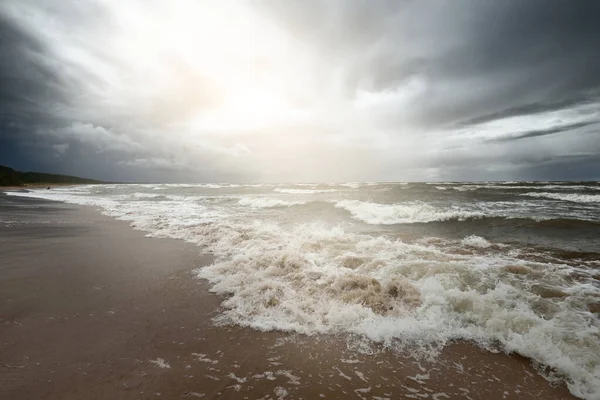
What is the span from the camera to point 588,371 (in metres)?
3.41

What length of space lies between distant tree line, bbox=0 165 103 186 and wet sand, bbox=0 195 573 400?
93.3 m

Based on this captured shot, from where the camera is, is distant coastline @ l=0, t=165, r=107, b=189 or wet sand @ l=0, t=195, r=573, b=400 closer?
wet sand @ l=0, t=195, r=573, b=400

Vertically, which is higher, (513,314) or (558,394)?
(513,314)

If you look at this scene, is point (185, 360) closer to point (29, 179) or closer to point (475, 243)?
point (475, 243)

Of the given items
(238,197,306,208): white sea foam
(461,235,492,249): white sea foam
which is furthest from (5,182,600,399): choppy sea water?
(238,197,306,208): white sea foam

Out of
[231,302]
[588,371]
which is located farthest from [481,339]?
[231,302]

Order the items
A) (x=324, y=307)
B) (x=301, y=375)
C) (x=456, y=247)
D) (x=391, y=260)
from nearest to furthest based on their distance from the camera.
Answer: (x=301, y=375)
(x=324, y=307)
(x=391, y=260)
(x=456, y=247)

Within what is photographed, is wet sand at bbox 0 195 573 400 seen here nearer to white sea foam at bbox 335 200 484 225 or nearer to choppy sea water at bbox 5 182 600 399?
choppy sea water at bbox 5 182 600 399

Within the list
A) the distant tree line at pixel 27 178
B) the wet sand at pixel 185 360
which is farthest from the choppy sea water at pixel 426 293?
the distant tree line at pixel 27 178

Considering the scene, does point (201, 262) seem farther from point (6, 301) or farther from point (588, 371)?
point (588, 371)

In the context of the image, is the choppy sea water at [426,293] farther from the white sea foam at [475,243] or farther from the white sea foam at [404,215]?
the white sea foam at [404,215]

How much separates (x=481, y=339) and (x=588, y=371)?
1122mm

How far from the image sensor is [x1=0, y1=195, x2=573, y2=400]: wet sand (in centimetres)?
307

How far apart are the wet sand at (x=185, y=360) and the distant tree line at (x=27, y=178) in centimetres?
9328
